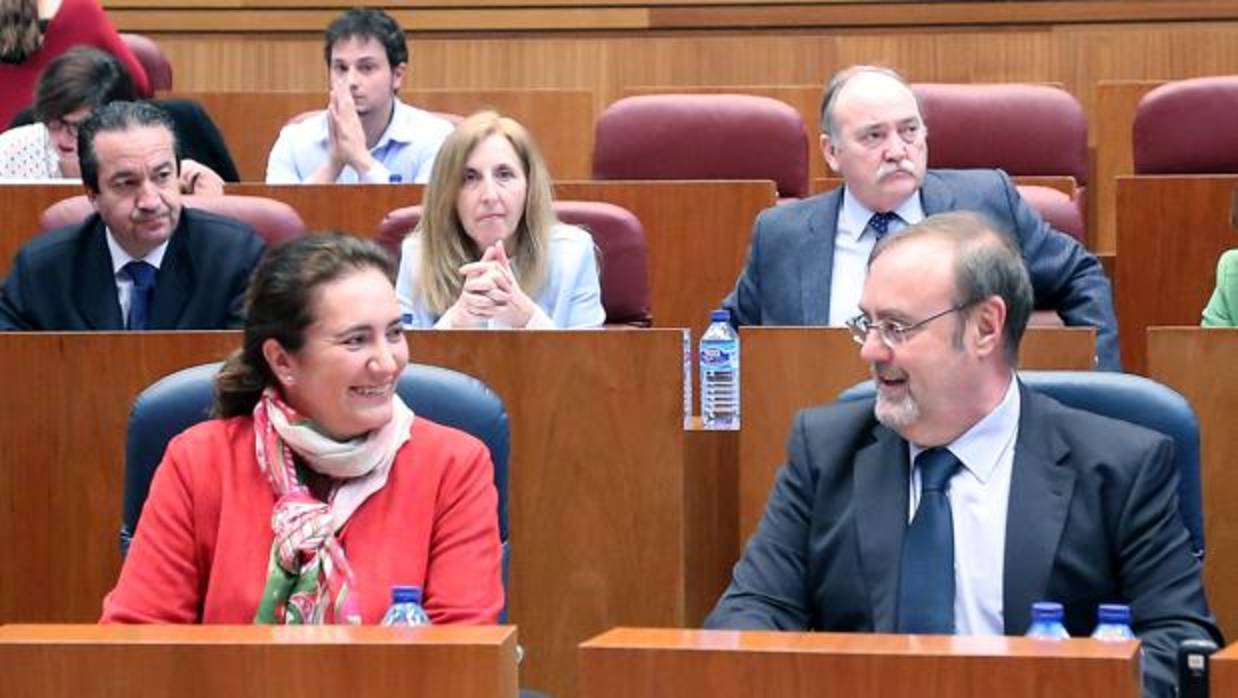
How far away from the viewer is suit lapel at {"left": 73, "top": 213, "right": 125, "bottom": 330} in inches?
171

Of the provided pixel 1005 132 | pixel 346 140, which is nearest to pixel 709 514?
pixel 1005 132

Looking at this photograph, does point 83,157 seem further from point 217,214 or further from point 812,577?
point 812,577

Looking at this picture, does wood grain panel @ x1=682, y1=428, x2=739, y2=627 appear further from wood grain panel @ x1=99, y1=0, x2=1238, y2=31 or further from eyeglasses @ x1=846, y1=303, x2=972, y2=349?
wood grain panel @ x1=99, y1=0, x2=1238, y2=31

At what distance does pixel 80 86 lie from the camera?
18.0 feet

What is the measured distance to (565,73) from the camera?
23.8 feet

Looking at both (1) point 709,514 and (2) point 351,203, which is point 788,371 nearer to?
(1) point 709,514

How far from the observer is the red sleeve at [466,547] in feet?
10.1

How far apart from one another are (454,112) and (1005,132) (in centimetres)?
155

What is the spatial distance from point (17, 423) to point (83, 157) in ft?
2.63

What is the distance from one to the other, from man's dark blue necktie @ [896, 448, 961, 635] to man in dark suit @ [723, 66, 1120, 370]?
1421mm

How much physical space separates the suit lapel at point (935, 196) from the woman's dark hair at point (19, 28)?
2.62 meters

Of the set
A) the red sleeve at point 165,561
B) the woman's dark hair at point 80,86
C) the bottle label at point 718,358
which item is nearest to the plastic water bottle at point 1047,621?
the red sleeve at point 165,561

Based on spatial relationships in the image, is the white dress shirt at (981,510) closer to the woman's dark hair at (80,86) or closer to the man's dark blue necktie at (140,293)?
the man's dark blue necktie at (140,293)

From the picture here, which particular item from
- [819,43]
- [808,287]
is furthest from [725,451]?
[819,43]
